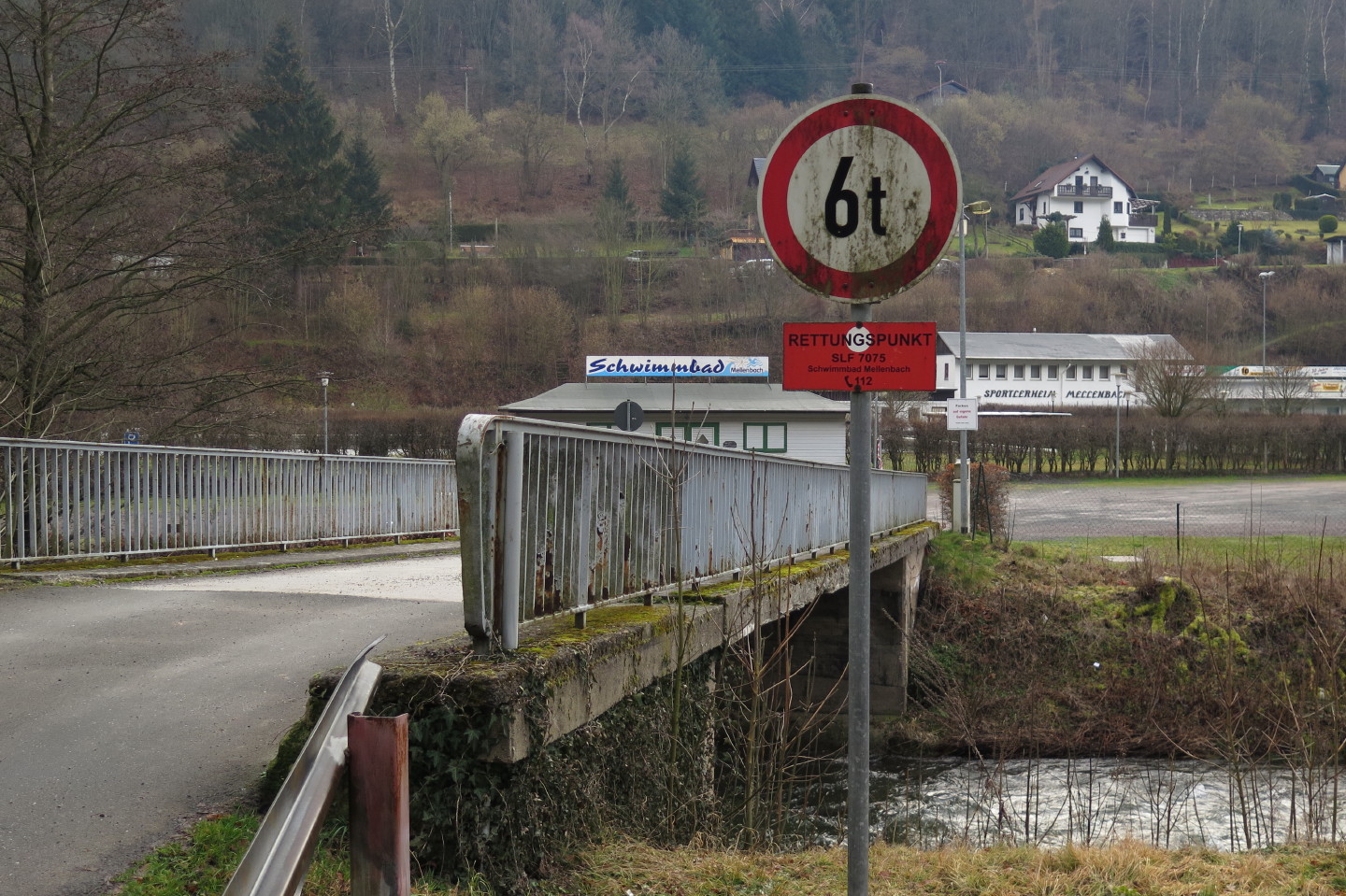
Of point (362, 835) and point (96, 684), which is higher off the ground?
point (362, 835)

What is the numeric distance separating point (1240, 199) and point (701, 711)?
144632 millimetres

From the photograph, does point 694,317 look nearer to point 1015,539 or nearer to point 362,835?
point 1015,539

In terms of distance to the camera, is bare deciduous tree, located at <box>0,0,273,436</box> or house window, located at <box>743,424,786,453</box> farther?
house window, located at <box>743,424,786,453</box>

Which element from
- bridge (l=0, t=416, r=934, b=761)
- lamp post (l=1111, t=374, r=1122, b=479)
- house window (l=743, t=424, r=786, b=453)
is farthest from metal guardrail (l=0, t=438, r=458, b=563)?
lamp post (l=1111, t=374, r=1122, b=479)

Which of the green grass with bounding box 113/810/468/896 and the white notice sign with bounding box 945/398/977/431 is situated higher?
the white notice sign with bounding box 945/398/977/431

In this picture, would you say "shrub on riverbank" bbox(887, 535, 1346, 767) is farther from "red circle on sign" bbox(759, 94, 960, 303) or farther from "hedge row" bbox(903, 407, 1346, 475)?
"hedge row" bbox(903, 407, 1346, 475)

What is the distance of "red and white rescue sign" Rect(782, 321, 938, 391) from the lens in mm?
3373

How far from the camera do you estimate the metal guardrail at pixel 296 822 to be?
1.67 m

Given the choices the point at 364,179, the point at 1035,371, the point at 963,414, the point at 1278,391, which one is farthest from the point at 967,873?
the point at 364,179

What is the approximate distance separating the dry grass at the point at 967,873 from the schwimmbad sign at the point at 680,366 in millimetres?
43466

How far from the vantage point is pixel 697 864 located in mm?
4883

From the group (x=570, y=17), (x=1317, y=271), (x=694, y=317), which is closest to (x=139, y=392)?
(x=694, y=317)

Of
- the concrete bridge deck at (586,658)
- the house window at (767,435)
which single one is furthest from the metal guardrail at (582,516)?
the house window at (767,435)

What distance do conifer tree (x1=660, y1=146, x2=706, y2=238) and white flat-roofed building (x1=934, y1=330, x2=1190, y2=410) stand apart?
28132 millimetres
